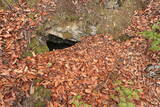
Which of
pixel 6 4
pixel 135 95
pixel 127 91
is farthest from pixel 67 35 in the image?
pixel 135 95

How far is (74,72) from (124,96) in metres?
1.33

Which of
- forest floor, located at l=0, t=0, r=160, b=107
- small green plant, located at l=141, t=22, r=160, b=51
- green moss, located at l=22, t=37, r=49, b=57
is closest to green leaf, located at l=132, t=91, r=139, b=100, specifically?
forest floor, located at l=0, t=0, r=160, b=107

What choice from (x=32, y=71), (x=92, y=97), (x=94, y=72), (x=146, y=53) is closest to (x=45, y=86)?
(x=32, y=71)

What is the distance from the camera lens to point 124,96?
12.1ft

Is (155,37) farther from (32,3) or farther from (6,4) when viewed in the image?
(6,4)

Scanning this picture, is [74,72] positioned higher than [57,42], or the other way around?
[57,42]

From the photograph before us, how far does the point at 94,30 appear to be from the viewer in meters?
6.64

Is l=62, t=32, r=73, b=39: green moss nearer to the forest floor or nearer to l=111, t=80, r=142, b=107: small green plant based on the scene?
the forest floor

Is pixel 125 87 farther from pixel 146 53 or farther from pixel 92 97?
pixel 146 53

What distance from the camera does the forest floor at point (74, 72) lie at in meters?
3.41

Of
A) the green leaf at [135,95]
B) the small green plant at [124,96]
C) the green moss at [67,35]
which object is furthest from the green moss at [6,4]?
the green leaf at [135,95]

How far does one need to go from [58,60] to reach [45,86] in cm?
106

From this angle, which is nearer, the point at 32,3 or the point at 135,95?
the point at 135,95

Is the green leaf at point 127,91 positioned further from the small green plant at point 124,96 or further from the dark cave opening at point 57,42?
the dark cave opening at point 57,42
